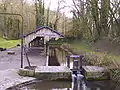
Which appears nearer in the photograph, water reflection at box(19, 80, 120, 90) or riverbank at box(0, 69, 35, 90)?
riverbank at box(0, 69, 35, 90)

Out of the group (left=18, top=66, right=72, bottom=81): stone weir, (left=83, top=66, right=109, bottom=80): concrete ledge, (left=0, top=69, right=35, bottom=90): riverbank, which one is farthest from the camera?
(left=83, top=66, right=109, bottom=80): concrete ledge

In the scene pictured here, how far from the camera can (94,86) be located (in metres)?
13.6

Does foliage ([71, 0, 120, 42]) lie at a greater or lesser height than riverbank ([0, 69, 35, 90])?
greater

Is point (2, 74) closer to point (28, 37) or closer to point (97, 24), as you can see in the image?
point (28, 37)

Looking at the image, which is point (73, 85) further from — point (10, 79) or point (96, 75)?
point (10, 79)

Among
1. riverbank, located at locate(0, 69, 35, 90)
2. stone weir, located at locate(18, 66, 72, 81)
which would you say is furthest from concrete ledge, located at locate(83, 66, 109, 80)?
riverbank, located at locate(0, 69, 35, 90)

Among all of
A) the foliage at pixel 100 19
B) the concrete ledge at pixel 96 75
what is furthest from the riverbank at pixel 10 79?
the foliage at pixel 100 19

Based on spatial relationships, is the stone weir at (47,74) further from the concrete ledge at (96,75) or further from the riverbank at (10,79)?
the concrete ledge at (96,75)

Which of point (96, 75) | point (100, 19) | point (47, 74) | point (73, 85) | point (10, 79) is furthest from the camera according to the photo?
point (100, 19)

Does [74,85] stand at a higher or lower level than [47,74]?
lower

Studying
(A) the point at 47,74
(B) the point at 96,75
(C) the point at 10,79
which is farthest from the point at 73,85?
(C) the point at 10,79

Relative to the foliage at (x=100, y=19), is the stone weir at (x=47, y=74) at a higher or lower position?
lower

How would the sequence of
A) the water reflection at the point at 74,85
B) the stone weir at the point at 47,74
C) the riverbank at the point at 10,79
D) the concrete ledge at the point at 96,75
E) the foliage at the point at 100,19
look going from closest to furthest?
1. the riverbank at the point at 10,79
2. the water reflection at the point at 74,85
3. the stone weir at the point at 47,74
4. the concrete ledge at the point at 96,75
5. the foliage at the point at 100,19

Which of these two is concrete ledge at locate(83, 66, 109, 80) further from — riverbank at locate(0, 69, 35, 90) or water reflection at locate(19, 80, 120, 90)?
riverbank at locate(0, 69, 35, 90)
